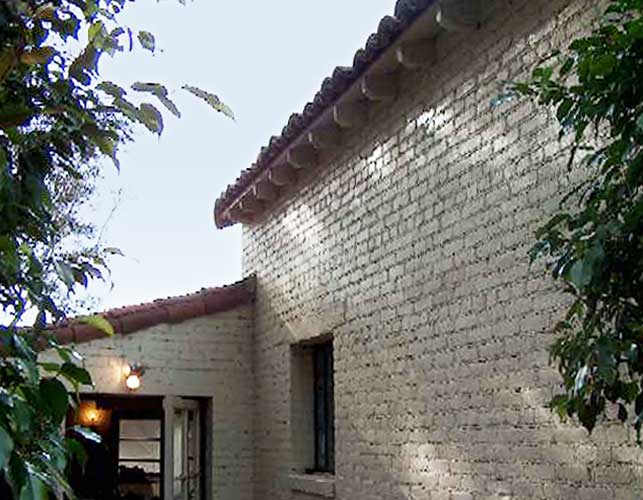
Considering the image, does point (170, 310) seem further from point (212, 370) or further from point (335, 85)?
point (335, 85)

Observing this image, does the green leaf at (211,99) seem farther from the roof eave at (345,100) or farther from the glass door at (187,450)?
the glass door at (187,450)

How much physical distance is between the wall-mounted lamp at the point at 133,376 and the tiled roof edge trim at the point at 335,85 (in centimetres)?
198

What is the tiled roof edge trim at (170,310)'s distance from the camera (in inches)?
349

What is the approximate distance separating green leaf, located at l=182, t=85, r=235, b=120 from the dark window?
21.4 ft

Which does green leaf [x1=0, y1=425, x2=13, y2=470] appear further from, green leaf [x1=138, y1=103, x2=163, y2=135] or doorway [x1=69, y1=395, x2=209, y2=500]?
doorway [x1=69, y1=395, x2=209, y2=500]

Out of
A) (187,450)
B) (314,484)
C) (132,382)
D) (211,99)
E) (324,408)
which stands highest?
(211,99)

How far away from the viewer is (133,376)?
8938mm

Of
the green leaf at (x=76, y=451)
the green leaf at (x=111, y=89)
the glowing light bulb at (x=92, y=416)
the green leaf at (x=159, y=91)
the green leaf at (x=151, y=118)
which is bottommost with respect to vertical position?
the green leaf at (x=76, y=451)

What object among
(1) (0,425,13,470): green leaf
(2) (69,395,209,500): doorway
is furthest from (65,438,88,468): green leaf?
(2) (69,395,209,500): doorway

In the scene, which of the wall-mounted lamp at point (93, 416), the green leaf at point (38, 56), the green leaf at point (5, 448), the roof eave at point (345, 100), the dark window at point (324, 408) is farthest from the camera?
the wall-mounted lamp at point (93, 416)

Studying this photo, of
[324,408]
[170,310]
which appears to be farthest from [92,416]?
[324,408]

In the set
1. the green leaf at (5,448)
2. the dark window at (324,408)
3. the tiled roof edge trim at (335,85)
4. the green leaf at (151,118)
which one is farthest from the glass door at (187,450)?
the green leaf at (5,448)

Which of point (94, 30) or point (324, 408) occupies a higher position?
point (94, 30)

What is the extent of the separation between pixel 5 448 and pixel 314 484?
6.64 m
